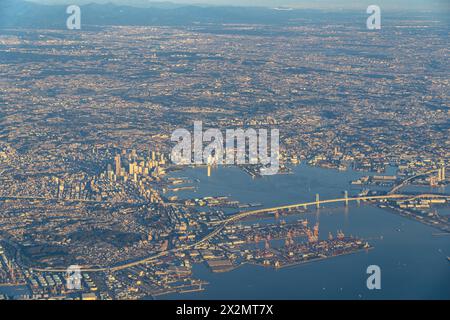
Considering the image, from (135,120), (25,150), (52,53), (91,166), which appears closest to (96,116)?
(135,120)

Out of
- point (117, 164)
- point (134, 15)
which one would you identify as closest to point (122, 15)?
point (134, 15)

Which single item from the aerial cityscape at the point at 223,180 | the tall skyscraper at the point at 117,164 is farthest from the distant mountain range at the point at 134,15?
the tall skyscraper at the point at 117,164

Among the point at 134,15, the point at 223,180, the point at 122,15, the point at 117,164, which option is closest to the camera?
the point at 223,180

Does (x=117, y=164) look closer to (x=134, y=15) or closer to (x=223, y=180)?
(x=223, y=180)

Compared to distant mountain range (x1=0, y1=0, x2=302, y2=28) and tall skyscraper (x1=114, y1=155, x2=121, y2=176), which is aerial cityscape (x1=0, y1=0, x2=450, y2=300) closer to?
tall skyscraper (x1=114, y1=155, x2=121, y2=176)

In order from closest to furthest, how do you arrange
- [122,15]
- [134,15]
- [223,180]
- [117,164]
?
[223,180] → [117,164] → [122,15] → [134,15]

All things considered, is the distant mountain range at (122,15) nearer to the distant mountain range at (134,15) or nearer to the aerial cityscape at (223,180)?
the distant mountain range at (134,15)

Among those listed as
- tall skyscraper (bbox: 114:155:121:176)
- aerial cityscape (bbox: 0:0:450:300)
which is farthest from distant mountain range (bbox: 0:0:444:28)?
tall skyscraper (bbox: 114:155:121:176)

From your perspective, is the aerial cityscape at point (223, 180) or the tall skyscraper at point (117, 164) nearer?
the aerial cityscape at point (223, 180)

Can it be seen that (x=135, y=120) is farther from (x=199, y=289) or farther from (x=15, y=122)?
(x=199, y=289)
